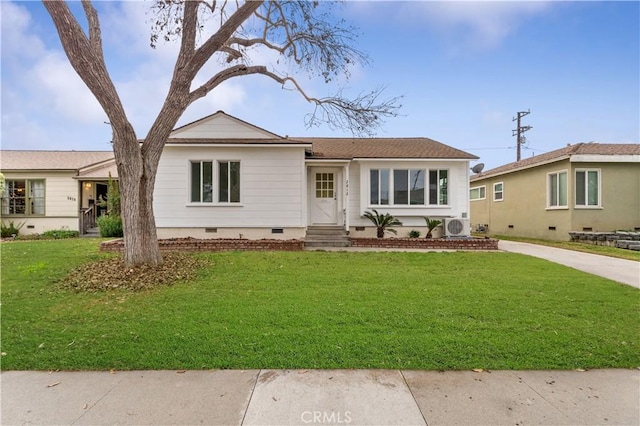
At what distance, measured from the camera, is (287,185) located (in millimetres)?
11336

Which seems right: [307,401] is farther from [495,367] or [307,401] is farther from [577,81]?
[577,81]

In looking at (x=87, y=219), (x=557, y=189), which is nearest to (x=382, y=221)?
(x=557, y=189)

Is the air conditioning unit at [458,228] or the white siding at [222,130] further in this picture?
the air conditioning unit at [458,228]

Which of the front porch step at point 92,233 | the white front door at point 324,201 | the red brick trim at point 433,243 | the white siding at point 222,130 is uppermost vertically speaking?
the white siding at point 222,130

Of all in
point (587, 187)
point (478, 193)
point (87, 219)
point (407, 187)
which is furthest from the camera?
point (478, 193)

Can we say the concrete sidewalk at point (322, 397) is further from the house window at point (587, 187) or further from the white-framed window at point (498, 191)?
the white-framed window at point (498, 191)

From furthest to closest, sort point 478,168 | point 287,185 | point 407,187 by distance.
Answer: point 478,168
point 407,187
point 287,185

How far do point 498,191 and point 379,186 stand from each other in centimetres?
1059

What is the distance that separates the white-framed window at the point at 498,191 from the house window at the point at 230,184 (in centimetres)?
1594

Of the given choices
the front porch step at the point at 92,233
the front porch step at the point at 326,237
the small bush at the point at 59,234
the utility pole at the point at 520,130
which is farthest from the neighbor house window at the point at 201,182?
the utility pole at the point at 520,130

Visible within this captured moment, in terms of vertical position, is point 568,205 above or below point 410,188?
below

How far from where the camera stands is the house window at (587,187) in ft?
43.8

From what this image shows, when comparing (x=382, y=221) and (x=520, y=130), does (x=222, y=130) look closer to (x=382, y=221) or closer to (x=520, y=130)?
(x=382, y=221)

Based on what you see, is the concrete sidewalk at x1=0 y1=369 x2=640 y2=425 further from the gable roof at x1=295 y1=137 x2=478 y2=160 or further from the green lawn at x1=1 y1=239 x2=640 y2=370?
the gable roof at x1=295 y1=137 x2=478 y2=160
